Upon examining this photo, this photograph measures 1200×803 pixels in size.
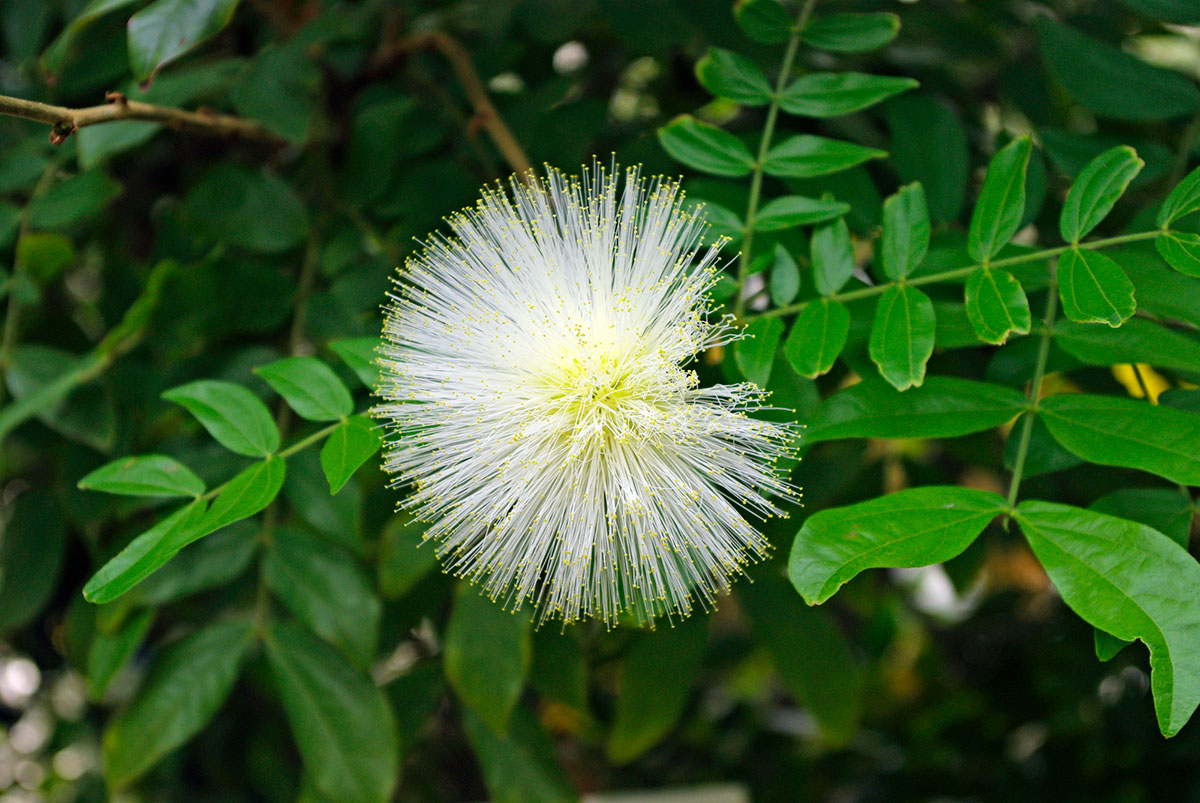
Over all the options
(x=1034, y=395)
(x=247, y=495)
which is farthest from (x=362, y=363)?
(x=1034, y=395)

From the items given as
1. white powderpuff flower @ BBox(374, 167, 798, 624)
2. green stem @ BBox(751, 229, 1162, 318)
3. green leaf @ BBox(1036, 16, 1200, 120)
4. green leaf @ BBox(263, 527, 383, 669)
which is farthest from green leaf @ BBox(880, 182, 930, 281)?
green leaf @ BBox(263, 527, 383, 669)

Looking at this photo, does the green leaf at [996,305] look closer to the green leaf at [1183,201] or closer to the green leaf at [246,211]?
the green leaf at [1183,201]

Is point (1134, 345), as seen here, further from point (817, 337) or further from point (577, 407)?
point (577, 407)

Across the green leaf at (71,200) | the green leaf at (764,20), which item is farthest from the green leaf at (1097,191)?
the green leaf at (71,200)

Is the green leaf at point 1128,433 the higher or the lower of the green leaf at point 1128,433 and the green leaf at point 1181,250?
the lower

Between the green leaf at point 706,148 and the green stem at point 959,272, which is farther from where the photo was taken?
the green leaf at point 706,148

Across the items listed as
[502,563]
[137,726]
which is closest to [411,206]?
[502,563]

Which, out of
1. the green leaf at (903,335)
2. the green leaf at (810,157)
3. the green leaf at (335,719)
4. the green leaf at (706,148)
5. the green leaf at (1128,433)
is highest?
the green leaf at (706,148)
